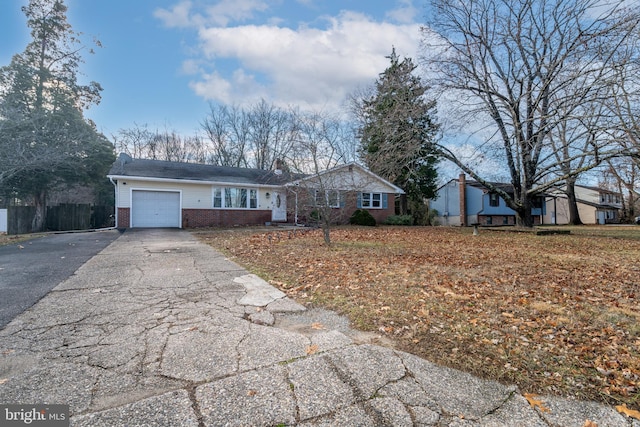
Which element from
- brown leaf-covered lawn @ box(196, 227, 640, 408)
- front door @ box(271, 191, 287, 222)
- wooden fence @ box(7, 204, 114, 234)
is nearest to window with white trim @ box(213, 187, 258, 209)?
front door @ box(271, 191, 287, 222)

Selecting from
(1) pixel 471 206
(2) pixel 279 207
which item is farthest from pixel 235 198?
(1) pixel 471 206

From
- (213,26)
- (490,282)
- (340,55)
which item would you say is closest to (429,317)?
(490,282)

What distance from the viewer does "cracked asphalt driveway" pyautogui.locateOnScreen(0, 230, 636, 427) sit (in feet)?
6.13

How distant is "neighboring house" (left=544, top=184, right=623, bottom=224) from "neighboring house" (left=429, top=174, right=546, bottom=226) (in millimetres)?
5577

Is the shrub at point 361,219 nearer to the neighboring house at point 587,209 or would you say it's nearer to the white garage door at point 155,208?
the white garage door at point 155,208

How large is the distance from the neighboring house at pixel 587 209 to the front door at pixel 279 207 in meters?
33.9

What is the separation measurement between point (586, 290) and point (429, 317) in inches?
126

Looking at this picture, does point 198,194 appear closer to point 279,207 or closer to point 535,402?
point 279,207

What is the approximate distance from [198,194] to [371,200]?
38.6ft

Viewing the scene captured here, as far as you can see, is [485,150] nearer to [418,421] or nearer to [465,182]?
[418,421]

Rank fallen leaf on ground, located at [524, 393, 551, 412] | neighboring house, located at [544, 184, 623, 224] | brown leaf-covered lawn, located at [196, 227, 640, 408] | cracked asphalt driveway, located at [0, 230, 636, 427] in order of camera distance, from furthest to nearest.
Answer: neighboring house, located at [544, 184, 623, 224] < brown leaf-covered lawn, located at [196, 227, 640, 408] < fallen leaf on ground, located at [524, 393, 551, 412] < cracked asphalt driveway, located at [0, 230, 636, 427]

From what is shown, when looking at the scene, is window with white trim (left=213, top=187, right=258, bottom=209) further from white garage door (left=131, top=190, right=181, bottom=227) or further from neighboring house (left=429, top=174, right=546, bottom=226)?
neighboring house (left=429, top=174, right=546, bottom=226)

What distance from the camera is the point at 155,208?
16328 millimetres

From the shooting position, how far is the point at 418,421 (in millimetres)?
1836
